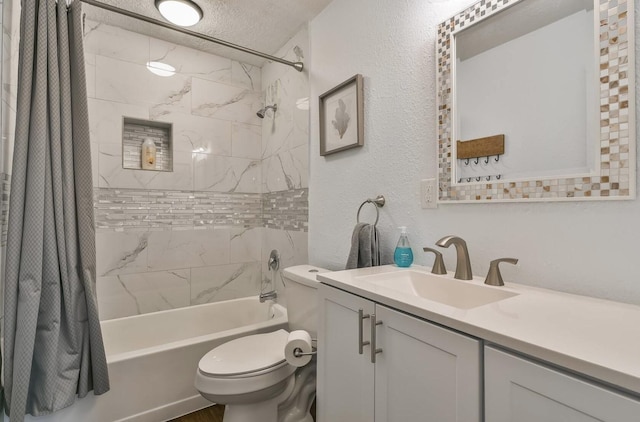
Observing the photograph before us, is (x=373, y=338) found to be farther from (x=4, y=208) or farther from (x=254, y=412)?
(x=4, y=208)

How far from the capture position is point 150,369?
1.61 m

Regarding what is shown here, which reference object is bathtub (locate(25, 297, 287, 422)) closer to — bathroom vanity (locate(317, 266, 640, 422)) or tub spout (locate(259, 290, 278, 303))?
tub spout (locate(259, 290, 278, 303))

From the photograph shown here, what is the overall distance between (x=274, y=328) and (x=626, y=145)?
1.84 meters

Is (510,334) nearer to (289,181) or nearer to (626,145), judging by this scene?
(626,145)

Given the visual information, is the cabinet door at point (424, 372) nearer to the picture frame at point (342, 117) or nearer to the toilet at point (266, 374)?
the toilet at point (266, 374)

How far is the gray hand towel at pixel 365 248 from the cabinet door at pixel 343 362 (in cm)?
32

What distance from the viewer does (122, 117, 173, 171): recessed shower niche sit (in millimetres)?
2254


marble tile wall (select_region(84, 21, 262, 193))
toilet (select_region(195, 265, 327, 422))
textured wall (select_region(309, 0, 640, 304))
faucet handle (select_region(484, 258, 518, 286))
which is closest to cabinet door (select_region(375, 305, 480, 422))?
faucet handle (select_region(484, 258, 518, 286))

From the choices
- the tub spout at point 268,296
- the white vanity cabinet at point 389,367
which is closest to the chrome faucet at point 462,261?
the white vanity cabinet at point 389,367

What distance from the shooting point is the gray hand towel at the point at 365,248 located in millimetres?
1373

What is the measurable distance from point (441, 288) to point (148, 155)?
2.16 m

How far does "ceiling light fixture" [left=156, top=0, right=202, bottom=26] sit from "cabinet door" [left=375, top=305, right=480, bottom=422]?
197cm

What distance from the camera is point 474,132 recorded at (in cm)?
111

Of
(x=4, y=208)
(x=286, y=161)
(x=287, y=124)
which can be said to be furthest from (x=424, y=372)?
(x=287, y=124)
